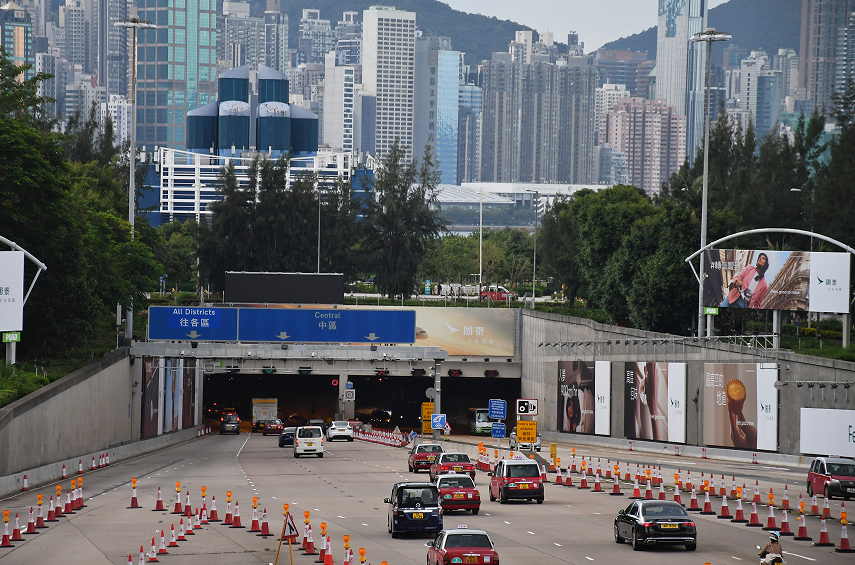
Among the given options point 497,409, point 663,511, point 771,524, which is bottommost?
point 497,409

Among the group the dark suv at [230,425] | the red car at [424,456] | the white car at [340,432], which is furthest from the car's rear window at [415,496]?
the dark suv at [230,425]

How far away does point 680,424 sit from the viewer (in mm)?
A: 55250

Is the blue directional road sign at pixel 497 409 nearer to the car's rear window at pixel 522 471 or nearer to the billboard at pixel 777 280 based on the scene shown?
the billboard at pixel 777 280

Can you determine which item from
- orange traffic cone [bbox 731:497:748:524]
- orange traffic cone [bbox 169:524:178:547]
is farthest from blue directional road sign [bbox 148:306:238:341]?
orange traffic cone [bbox 731:497:748:524]

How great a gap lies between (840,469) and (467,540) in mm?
16944

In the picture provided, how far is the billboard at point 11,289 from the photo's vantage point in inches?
1544

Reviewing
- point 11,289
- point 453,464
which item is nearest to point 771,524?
point 453,464

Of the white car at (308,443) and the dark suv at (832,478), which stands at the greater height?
the dark suv at (832,478)

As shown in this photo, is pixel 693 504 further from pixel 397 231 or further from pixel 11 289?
pixel 397 231

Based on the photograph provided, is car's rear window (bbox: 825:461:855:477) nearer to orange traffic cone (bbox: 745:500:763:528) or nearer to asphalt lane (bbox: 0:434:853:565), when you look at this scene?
asphalt lane (bbox: 0:434:853:565)

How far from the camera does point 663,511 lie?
83.0 ft

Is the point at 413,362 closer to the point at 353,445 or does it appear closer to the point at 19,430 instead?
the point at 353,445

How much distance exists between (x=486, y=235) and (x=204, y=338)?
137 m

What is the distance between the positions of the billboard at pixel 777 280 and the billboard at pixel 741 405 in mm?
4480
